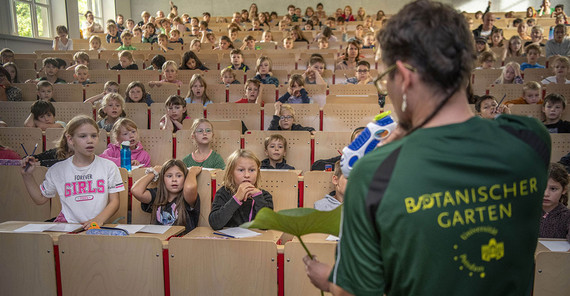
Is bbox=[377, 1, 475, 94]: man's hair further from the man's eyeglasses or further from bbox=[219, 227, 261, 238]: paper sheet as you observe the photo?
bbox=[219, 227, 261, 238]: paper sheet

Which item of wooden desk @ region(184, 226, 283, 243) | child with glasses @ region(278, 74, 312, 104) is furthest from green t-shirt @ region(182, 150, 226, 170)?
child with glasses @ region(278, 74, 312, 104)

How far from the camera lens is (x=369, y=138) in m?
1.06

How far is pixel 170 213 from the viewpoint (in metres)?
2.71

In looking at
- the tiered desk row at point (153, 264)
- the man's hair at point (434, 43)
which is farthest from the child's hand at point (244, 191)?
the man's hair at point (434, 43)

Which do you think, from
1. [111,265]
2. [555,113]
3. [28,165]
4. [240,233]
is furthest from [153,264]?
[555,113]

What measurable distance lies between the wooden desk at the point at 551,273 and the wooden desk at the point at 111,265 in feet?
5.15

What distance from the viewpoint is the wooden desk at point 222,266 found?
76.1 inches

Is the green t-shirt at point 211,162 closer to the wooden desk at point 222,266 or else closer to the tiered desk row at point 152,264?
the tiered desk row at point 152,264

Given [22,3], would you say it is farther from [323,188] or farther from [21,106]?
[323,188]

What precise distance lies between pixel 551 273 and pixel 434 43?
1.38 m

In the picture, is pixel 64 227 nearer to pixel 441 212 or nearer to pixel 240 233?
pixel 240 233

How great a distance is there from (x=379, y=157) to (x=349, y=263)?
0.71 feet

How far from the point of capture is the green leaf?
911 millimetres

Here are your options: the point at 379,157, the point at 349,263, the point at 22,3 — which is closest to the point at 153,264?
the point at 349,263
